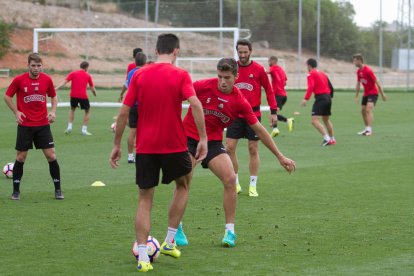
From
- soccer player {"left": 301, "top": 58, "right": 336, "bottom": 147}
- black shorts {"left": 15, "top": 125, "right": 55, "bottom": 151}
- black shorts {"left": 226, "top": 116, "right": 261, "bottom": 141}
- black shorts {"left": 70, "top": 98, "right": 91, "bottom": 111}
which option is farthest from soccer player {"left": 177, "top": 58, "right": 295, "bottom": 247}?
black shorts {"left": 70, "top": 98, "right": 91, "bottom": 111}

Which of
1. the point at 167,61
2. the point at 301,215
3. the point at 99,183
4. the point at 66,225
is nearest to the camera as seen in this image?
the point at 167,61

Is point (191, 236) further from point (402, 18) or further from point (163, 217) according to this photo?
point (402, 18)

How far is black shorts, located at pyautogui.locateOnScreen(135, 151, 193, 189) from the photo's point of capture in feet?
24.6

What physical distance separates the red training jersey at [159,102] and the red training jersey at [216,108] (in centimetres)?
124

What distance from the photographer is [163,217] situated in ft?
33.6

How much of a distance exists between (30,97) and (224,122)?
379 cm

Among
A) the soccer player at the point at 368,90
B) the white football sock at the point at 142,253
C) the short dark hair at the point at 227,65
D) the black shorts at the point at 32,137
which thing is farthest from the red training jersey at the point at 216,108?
the soccer player at the point at 368,90

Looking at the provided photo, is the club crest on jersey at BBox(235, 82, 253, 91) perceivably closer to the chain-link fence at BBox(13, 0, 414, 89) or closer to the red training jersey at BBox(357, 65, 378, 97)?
the red training jersey at BBox(357, 65, 378, 97)

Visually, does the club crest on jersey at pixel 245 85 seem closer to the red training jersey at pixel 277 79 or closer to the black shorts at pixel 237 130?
the black shorts at pixel 237 130

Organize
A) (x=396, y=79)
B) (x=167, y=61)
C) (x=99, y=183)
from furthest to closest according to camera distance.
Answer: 1. (x=396, y=79)
2. (x=99, y=183)
3. (x=167, y=61)

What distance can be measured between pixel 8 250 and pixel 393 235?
4.02 meters

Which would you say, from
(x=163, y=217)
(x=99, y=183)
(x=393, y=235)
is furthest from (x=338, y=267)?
(x=99, y=183)

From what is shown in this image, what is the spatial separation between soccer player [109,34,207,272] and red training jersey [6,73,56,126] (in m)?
4.29

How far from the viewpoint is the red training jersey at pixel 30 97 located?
11586 mm
